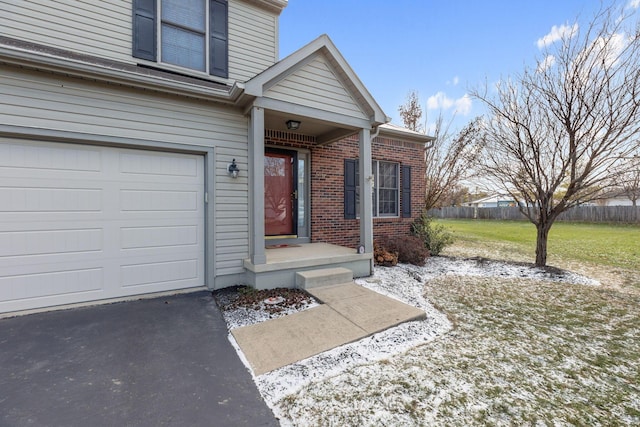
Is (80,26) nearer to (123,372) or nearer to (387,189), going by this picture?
(123,372)

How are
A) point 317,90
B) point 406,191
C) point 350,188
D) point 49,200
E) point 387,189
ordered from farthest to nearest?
point 406,191, point 387,189, point 350,188, point 317,90, point 49,200

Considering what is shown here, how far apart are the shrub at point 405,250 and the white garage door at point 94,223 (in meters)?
4.25

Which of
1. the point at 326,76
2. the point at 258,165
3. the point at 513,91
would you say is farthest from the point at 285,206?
the point at 513,91

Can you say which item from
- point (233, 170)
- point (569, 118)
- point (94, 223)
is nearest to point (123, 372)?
point (94, 223)

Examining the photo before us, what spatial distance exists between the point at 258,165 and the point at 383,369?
325cm

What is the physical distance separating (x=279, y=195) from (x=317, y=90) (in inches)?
96.4

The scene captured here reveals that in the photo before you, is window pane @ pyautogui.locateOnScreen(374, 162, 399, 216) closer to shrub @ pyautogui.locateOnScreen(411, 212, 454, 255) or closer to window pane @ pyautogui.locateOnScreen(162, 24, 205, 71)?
shrub @ pyautogui.locateOnScreen(411, 212, 454, 255)

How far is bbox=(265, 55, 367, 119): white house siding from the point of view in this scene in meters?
4.62

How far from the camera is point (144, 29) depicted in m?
4.92

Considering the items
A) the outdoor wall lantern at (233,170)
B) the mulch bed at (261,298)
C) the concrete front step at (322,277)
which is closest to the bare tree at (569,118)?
the concrete front step at (322,277)

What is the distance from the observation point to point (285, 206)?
6457 mm

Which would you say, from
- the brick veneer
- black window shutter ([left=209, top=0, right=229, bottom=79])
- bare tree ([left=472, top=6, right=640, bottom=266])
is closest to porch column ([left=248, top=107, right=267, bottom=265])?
the brick veneer

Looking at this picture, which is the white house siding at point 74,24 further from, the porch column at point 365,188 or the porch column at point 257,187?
the porch column at point 365,188

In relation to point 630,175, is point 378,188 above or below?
below
